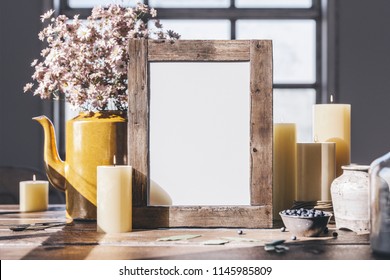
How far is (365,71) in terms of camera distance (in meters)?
3.02

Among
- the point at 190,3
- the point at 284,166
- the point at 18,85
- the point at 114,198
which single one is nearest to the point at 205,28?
the point at 190,3

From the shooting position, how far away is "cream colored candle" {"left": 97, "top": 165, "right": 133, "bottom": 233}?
3.01 feet

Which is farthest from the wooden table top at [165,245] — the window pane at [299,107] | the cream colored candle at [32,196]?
the window pane at [299,107]

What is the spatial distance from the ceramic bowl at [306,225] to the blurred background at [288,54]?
2.14 m

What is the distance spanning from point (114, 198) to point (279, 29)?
241 centimetres

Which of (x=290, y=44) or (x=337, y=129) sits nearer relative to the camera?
(x=337, y=129)

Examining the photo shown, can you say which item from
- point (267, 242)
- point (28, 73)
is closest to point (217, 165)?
point (267, 242)

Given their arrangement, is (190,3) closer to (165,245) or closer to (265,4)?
(265,4)

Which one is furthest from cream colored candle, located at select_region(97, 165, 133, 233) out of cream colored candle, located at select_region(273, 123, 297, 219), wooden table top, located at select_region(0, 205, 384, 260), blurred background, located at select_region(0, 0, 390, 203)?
blurred background, located at select_region(0, 0, 390, 203)

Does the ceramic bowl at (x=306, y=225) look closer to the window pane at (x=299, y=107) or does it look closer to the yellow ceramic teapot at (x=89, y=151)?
the yellow ceramic teapot at (x=89, y=151)

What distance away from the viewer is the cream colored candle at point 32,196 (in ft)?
4.17

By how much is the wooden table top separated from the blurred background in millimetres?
2086

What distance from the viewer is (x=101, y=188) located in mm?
926
